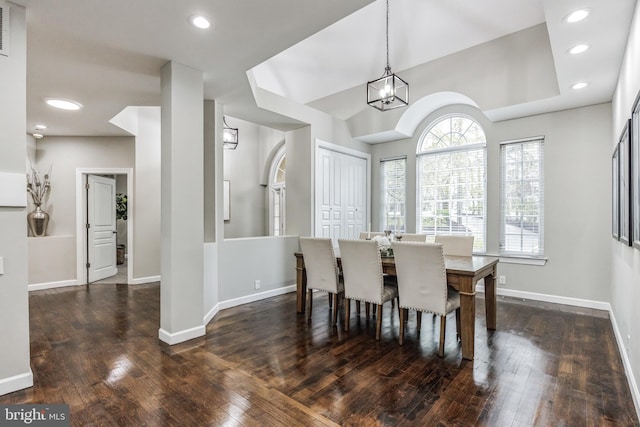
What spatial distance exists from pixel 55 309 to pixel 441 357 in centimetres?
459

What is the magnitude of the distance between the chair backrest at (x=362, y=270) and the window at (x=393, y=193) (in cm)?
292

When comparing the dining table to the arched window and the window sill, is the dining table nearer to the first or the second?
the window sill

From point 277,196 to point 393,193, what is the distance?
2.80 meters

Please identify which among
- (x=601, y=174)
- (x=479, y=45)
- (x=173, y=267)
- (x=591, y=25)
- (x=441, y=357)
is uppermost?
(x=479, y=45)

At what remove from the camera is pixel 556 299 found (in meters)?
4.41

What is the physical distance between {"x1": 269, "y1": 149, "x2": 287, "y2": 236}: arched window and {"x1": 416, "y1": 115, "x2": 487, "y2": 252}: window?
3.14 metres

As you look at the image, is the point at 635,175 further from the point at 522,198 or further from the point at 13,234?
the point at 13,234

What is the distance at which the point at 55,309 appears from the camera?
162 inches

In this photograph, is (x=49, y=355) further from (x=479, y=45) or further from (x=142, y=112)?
(x=479, y=45)

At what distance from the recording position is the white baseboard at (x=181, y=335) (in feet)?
9.86

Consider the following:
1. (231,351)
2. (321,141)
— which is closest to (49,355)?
(231,351)

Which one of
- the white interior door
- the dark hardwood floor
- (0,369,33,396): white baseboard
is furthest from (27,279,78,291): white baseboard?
(0,369,33,396): white baseboard

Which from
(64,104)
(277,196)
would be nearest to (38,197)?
(64,104)

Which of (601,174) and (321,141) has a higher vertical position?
(321,141)
